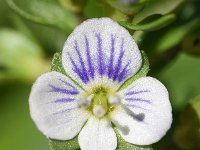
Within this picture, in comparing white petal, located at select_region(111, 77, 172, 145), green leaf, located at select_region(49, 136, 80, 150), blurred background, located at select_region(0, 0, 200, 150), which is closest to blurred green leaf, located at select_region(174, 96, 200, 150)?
blurred background, located at select_region(0, 0, 200, 150)

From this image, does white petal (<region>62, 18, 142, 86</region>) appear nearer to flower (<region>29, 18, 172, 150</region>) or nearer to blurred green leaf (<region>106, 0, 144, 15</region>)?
flower (<region>29, 18, 172, 150</region>)

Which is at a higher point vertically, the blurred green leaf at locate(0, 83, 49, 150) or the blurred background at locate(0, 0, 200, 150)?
the blurred background at locate(0, 0, 200, 150)

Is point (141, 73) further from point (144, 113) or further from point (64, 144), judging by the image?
point (64, 144)

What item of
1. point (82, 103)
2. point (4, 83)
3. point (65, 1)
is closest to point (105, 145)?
point (82, 103)

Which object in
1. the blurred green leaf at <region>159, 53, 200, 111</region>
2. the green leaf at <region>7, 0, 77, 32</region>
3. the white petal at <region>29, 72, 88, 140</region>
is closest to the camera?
the white petal at <region>29, 72, 88, 140</region>

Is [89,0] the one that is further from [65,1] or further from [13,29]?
[13,29]

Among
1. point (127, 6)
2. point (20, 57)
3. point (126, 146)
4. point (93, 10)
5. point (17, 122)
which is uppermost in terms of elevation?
point (127, 6)

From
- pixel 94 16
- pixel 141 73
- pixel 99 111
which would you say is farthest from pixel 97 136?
pixel 94 16
